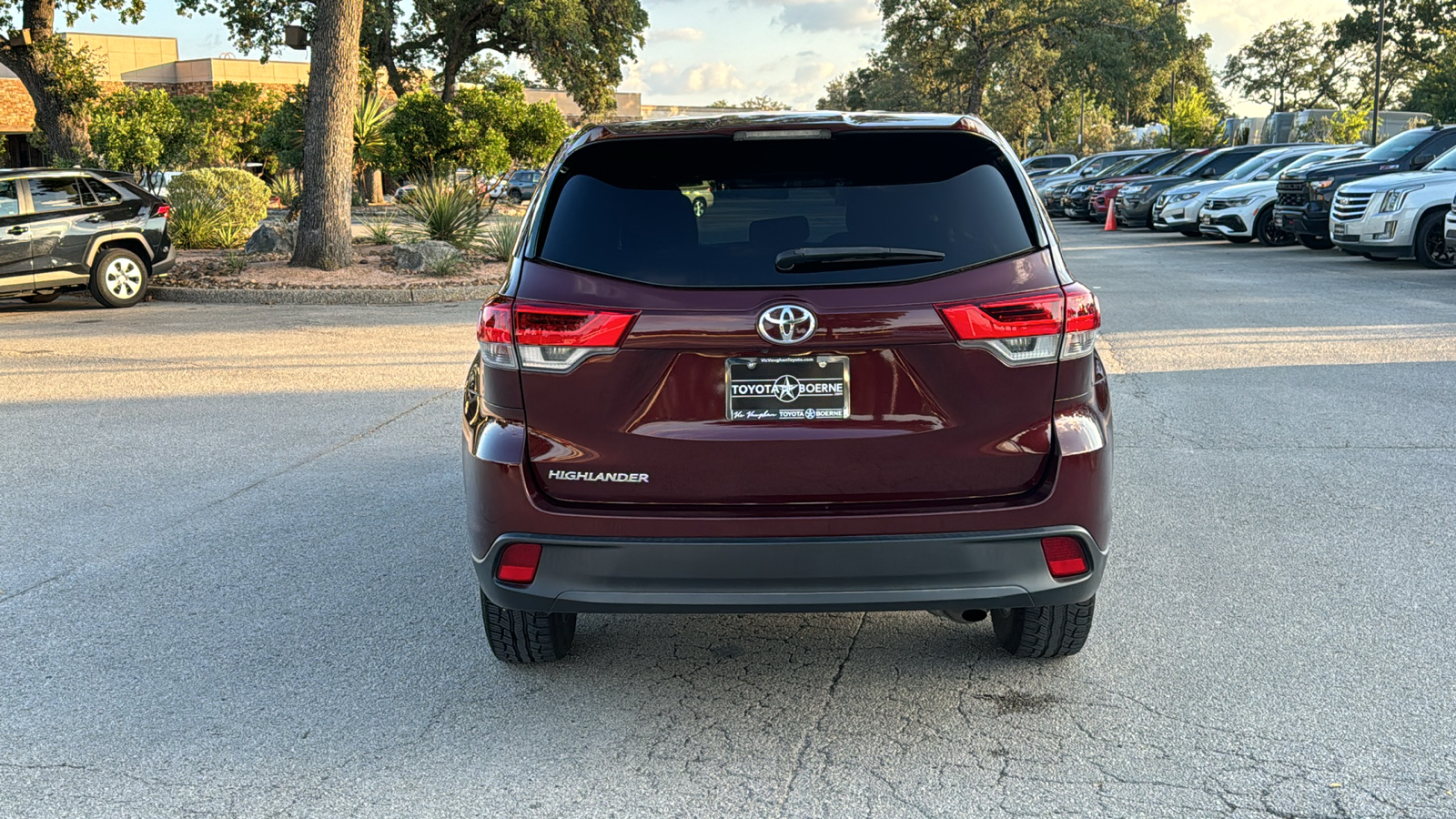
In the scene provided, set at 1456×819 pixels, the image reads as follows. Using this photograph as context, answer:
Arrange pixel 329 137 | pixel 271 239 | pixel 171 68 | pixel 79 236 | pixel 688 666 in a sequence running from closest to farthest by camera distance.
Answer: pixel 688 666 < pixel 79 236 < pixel 329 137 < pixel 271 239 < pixel 171 68

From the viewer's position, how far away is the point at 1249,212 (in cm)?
2231

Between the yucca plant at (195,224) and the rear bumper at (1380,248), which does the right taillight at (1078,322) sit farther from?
the yucca plant at (195,224)

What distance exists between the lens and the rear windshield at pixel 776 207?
3490 mm

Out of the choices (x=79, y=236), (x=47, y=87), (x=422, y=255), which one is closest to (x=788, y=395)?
(x=79, y=236)

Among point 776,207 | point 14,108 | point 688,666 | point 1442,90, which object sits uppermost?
point 1442,90

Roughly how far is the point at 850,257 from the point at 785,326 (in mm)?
282

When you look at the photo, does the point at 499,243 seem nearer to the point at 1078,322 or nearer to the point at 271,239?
the point at 271,239

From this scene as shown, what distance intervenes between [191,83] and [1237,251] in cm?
5506

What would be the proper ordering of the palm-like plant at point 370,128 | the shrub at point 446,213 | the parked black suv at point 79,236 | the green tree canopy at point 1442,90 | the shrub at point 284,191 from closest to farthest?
the parked black suv at point 79,236
the shrub at point 446,213
the palm-like plant at point 370,128
the shrub at point 284,191
the green tree canopy at point 1442,90

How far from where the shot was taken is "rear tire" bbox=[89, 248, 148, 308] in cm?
A: 1529

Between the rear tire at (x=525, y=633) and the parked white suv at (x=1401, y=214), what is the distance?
1509 centimetres

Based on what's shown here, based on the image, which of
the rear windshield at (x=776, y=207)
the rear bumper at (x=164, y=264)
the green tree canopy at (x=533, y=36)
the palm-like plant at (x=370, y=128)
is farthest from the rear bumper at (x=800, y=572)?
the green tree canopy at (x=533, y=36)

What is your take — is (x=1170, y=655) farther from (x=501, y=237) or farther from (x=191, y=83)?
(x=191, y=83)

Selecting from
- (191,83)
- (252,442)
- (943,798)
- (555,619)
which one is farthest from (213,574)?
(191,83)
